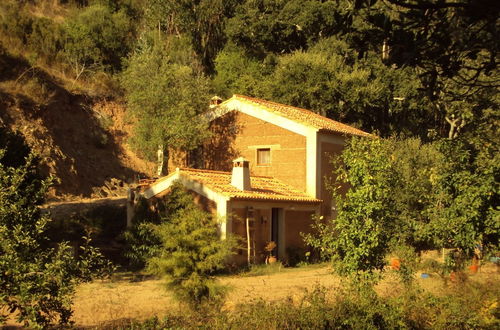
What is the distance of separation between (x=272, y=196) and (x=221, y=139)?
6.51 metres

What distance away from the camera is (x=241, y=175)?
23.0 m

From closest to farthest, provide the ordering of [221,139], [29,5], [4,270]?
1. [4,270]
2. [221,139]
3. [29,5]

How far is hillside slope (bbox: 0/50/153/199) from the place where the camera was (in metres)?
30.5

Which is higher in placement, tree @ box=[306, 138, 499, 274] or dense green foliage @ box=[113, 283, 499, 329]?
tree @ box=[306, 138, 499, 274]

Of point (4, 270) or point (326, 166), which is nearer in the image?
point (4, 270)

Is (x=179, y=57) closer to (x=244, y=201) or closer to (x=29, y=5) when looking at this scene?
(x=29, y=5)

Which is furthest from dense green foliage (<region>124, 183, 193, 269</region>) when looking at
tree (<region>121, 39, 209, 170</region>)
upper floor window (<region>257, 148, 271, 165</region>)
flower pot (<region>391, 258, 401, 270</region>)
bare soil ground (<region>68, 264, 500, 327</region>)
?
flower pot (<region>391, 258, 401, 270</region>)

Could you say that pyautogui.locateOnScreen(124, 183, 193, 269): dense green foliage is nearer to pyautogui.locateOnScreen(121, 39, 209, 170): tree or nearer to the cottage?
the cottage

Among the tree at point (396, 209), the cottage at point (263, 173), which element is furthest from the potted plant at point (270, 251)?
the tree at point (396, 209)

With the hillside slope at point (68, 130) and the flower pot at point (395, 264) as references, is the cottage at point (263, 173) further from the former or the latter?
the flower pot at point (395, 264)

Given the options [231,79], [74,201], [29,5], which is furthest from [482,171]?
[29,5]

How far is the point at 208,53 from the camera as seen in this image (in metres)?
47.4

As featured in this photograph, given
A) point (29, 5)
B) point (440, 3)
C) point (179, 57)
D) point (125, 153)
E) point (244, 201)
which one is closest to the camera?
point (440, 3)

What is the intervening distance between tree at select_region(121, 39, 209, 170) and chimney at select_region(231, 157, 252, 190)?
5096mm
